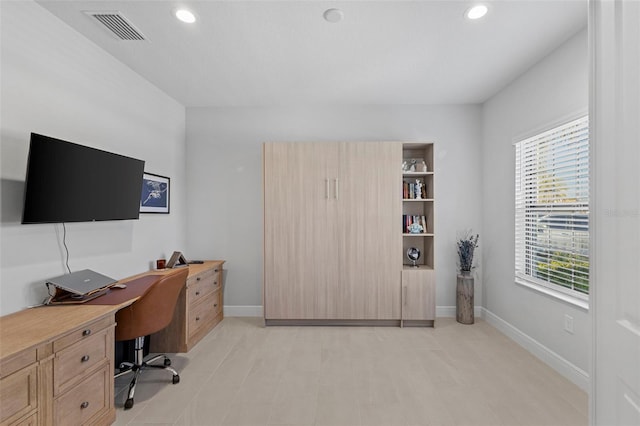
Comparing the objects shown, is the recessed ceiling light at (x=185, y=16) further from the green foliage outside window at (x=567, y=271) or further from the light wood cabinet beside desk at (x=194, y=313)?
the green foliage outside window at (x=567, y=271)

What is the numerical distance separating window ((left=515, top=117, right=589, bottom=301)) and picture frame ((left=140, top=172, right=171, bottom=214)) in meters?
3.84

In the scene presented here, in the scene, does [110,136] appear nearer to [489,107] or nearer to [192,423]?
[192,423]

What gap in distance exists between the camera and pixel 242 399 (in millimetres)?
2273

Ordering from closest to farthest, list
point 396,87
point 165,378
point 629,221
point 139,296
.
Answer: point 629,221 → point 139,296 → point 165,378 → point 396,87

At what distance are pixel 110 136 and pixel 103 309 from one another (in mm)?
1601

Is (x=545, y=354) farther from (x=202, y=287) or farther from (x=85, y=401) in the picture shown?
(x=85, y=401)

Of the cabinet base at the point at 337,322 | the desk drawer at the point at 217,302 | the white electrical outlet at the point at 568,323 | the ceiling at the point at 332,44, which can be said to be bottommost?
the cabinet base at the point at 337,322

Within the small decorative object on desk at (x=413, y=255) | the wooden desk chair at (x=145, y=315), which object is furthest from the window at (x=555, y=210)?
the wooden desk chair at (x=145, y=315)

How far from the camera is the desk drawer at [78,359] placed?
162 cm

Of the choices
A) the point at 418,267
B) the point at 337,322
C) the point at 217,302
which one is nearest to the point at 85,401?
the point at 217,302

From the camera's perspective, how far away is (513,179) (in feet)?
10.9

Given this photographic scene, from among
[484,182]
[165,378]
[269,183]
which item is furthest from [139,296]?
[484,182]

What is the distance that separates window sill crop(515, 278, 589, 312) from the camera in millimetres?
2430

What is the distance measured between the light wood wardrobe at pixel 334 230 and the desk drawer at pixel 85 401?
188 centimetres
